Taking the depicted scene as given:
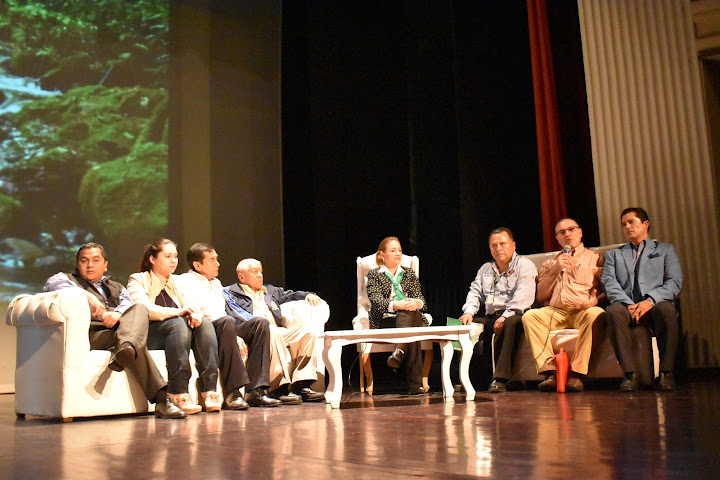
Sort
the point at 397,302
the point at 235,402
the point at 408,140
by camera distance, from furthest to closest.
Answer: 1. the point at 408,140
2. the point at 397,302
3. the point at 235,402

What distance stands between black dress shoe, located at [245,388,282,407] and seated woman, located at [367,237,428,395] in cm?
71

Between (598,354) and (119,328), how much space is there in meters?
2.52

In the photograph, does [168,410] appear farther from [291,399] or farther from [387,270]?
[387,270]

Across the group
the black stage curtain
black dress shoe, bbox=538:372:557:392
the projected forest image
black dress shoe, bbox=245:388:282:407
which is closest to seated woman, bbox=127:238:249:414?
black dress shoe, bbox=245:388:282:407

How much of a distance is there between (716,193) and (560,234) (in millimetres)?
1401

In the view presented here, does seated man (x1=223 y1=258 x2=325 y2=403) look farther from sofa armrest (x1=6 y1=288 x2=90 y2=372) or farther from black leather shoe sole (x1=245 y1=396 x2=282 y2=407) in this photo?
sofa armrest (x1=6 y1=288 x2=90 y2=372)

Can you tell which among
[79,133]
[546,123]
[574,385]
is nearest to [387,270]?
[574,385]

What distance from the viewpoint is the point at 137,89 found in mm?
5746

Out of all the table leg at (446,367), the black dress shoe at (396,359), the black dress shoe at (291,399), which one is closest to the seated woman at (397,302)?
the black dress shoe at (396,359)

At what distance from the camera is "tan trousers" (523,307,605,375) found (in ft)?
12.8

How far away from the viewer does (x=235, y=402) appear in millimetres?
3586

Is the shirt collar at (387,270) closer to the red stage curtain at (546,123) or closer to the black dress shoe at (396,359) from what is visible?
the black dress shoe at (396,359)

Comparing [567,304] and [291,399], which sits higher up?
[567,304]

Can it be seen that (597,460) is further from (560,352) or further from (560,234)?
(560,234)
